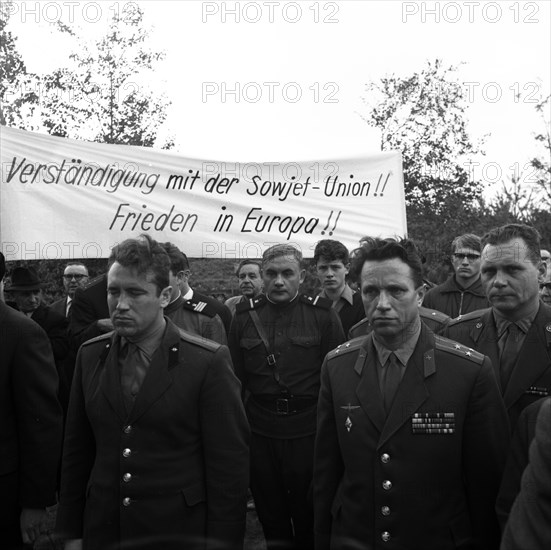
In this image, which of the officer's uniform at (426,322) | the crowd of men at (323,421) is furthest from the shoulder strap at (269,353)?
the crowd of men at (323,421)

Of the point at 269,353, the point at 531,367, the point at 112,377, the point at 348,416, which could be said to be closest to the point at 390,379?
the point at 348,416

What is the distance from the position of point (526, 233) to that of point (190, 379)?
192 centimetres

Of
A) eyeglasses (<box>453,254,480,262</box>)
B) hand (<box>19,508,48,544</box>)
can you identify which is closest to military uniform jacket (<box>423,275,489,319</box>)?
eyeglasses (<box>453,254,480,262</box>)

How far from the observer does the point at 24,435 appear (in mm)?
3734

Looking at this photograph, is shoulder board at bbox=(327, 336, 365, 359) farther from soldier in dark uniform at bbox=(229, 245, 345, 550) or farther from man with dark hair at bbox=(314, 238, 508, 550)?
soldier in dark uniform at bbox=(229, 245, 345, 550)

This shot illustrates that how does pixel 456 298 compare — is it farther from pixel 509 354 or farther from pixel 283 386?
pixel 509 354

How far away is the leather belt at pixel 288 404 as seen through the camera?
5.14 metres

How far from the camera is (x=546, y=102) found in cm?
1872

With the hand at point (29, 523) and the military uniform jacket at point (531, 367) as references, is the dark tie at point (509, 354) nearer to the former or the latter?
the military uniform jacket at point (531, 367)

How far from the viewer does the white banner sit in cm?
649

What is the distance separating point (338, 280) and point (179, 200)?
5.80 ft

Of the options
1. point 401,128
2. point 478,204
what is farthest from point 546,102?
point 401,128

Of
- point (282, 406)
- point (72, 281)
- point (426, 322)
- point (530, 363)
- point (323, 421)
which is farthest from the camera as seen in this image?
point (72, 281)

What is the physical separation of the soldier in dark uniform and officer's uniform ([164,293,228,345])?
15 centimetres
